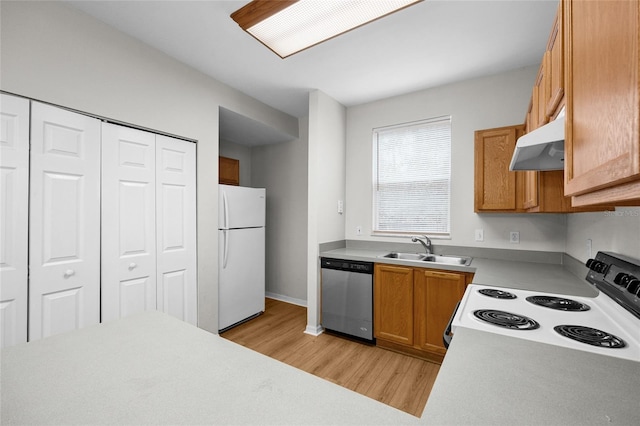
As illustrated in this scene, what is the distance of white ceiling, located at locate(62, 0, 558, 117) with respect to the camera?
1.86 metres

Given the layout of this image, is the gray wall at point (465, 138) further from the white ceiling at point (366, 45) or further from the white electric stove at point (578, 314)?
the white electric stove at point (578, 314)

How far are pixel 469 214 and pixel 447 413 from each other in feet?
8.61

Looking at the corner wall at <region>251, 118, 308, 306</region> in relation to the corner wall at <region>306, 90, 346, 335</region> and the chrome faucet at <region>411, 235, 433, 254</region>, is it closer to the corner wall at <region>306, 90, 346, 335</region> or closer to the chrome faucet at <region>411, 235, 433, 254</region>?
the corner wall at <region>306, 90, 346, 335</region>

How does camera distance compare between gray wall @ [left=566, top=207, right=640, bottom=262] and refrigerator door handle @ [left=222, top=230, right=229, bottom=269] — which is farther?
refrigerator door handle @ [left=222, top=230, right=229, bottom=269]

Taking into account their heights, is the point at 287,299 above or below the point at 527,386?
below

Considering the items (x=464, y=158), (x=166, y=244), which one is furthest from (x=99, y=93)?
(x=464, y=158)

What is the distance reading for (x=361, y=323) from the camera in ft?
9.18

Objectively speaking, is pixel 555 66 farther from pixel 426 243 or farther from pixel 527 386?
pixel 426 243

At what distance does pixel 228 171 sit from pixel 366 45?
97.7 inches

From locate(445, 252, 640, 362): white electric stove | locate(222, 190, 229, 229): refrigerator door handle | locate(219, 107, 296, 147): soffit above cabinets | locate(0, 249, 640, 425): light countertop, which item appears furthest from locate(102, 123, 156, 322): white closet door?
locate(445, 252, 640, 362): white electric stove

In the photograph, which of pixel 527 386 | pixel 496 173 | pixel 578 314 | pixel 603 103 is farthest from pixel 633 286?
pixel 496 173

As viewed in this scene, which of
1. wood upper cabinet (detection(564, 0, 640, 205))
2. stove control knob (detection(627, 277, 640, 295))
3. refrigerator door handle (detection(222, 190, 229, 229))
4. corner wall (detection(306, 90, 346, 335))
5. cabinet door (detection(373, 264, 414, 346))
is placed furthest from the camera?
corner wall (detection(306, 90, 346, 335))

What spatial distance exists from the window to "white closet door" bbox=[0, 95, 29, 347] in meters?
3.01

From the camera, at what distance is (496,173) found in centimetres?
240
